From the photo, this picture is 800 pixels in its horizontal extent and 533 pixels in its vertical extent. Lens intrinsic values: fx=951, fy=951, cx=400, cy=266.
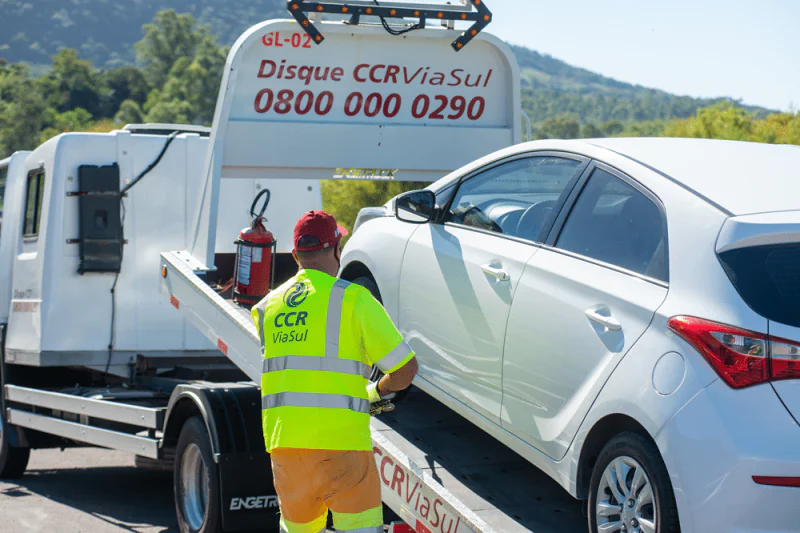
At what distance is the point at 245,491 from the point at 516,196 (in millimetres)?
2376

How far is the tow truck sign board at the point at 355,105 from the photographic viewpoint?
19.1 ft

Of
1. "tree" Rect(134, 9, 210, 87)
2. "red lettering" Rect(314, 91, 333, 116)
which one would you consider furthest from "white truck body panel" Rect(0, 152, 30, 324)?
"tree" Rect(134, 9, 210, 87)

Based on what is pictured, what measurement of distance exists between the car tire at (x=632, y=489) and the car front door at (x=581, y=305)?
0.66ft

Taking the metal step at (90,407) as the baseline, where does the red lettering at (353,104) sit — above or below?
above

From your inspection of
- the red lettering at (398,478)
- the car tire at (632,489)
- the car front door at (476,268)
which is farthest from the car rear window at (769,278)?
the red lettering at (398,478)

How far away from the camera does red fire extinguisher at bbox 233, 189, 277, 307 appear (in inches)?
233

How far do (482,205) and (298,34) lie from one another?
210cm

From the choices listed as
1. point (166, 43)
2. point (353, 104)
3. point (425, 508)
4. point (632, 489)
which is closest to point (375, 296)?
point (425, 508)

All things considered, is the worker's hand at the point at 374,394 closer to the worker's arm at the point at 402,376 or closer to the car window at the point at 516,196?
the worker's arm at the point at 402,376

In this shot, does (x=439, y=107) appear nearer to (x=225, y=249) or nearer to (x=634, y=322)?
(x=225, y=249)

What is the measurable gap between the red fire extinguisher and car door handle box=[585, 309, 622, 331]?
10.1ft

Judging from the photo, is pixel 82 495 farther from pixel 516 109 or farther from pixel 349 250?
pixel 516 109

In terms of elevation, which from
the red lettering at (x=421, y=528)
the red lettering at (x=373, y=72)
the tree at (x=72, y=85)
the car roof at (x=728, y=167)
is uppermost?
the tree at (x=72, y=85)

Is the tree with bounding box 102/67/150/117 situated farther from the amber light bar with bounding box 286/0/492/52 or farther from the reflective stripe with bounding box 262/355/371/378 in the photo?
the reflective stripe with bounding box 262/355/371/378
